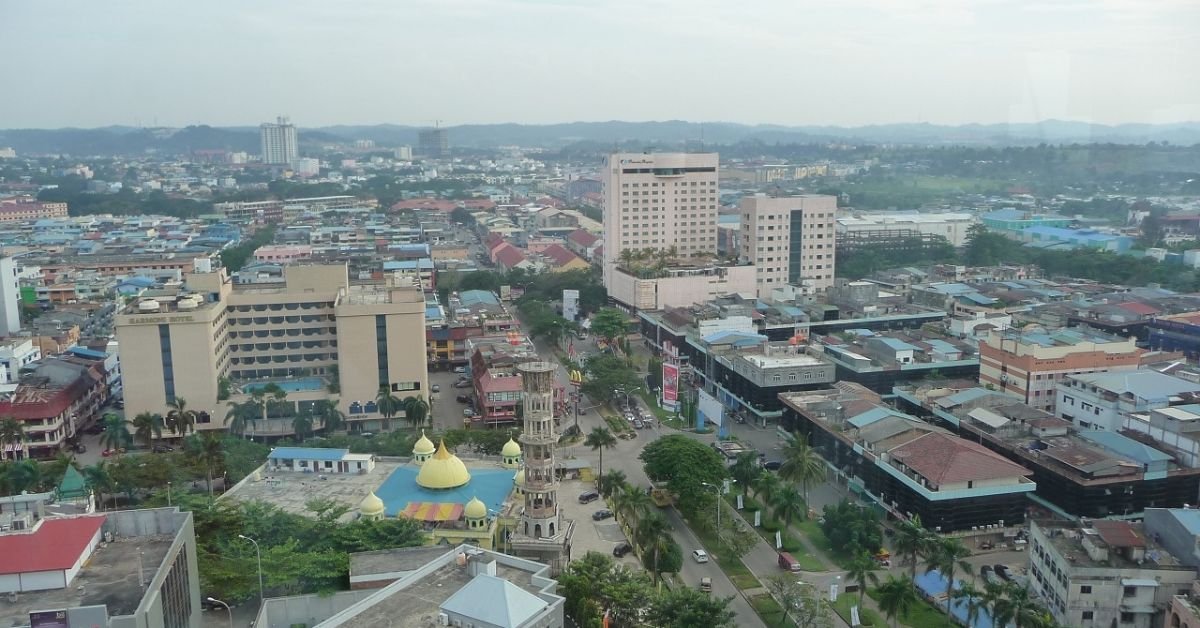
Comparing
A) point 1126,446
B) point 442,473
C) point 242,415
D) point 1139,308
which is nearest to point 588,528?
point 442,473

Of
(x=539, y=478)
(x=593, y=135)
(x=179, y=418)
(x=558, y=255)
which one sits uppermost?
(x=593, y=135)

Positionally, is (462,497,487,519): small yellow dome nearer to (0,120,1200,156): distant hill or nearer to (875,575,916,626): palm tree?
(875,575,916,626): palm tree

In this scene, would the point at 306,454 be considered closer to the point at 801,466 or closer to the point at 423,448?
the point at 423,448

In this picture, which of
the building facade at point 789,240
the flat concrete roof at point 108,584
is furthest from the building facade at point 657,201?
the flat concrete roof at point 108,584

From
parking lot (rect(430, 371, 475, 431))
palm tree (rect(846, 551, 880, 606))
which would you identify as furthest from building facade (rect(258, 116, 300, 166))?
palm tree (rect(846, 551, 880, 606))

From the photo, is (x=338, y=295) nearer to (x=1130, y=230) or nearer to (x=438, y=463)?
(x=438, y=463)

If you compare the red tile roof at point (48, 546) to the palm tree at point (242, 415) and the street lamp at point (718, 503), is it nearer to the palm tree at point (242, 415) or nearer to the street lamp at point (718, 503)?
the street lamp at point (718, 503)

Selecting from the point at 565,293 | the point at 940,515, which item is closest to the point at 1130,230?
the point at 565,293

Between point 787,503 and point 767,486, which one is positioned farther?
point 767,486
